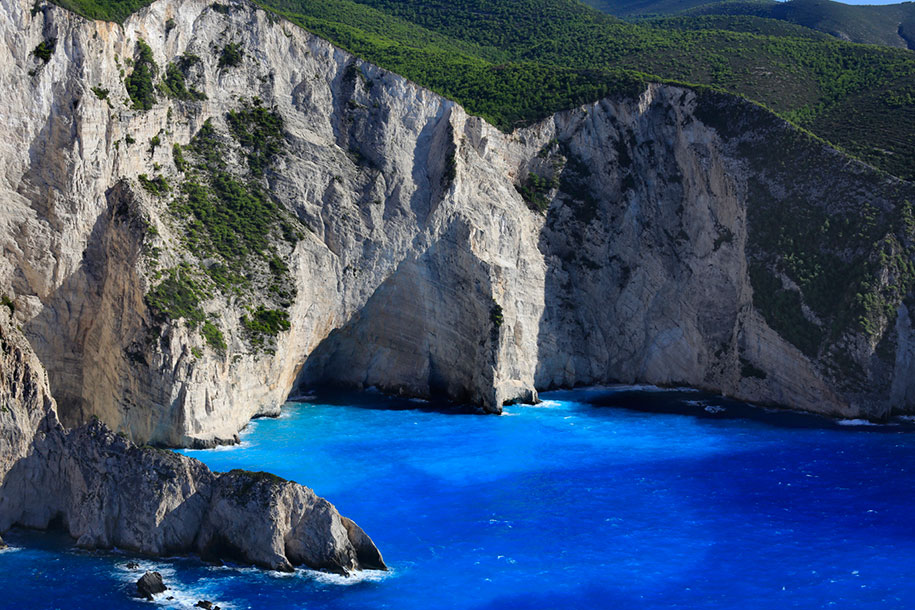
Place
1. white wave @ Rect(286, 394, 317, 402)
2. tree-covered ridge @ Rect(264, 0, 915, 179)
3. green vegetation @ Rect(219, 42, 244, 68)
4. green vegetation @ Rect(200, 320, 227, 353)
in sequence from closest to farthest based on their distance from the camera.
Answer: green vegetation @ Rect(200, 320, 227, 353)
white wave @ Rect(286, 394, 317, 402)
green vegetation @ Rect(219, 42, 244, 68)
tree-covered ridge @ Rect(264, 0, 915, 179)

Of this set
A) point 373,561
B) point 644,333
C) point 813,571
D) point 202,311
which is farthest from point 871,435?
point 202,311

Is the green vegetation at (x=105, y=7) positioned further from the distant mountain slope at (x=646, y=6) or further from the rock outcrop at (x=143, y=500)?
the distant mountain slope at (x=646, y=6)

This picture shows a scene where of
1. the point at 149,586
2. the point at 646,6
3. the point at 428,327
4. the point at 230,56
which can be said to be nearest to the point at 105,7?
the point at 230,56

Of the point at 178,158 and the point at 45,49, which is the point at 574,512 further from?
the point at 45,49

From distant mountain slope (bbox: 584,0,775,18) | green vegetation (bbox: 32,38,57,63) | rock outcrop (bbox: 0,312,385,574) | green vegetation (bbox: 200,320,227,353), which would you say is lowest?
rock outcrop (bbox: 0,312,385,574)

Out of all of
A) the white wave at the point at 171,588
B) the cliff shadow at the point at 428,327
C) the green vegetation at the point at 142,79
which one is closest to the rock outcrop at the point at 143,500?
the white wave at the point at 171,588

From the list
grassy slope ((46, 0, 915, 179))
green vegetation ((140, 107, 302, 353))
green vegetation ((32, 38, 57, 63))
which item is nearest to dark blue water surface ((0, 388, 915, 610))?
green vegetation ((140, 107, 302, 353))

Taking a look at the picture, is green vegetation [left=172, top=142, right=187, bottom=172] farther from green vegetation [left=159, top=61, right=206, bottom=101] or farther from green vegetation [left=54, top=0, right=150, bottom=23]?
green vegetation [left=54, top=0, right=150, bottom=23]
